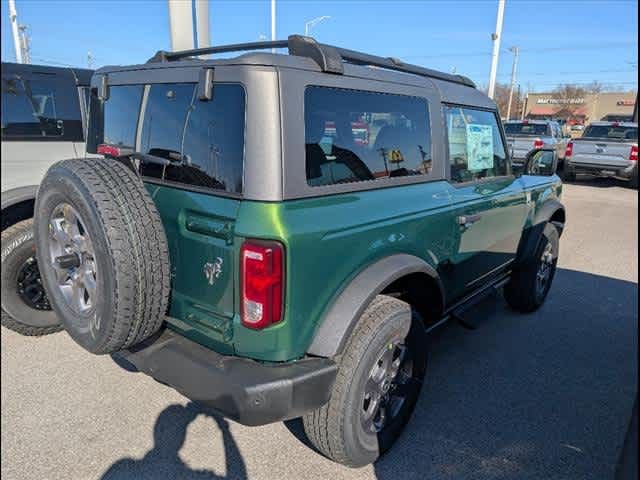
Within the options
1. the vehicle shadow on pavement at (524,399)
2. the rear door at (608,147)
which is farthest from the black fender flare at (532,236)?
the rear door at (608,147)

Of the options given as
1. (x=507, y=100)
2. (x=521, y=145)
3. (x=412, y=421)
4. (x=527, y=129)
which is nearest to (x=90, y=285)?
(x=412, y=421)

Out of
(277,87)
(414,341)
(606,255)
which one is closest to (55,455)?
(414,341)

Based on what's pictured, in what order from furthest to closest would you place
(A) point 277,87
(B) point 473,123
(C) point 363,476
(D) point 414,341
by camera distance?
(B) point 473,123 → (D) point 414,341 → (C) point 363,476 → (A) point 277,87

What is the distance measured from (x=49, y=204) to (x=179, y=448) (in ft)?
4.84

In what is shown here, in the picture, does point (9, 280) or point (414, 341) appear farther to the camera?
point (9, 280)

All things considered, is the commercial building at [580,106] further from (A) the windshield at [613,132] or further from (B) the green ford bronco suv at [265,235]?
(B) the green ford bronco suv at [265,235]

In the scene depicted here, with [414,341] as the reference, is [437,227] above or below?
above

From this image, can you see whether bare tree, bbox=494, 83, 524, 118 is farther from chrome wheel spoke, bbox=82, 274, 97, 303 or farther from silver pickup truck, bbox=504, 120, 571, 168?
chrome wheel spoke, bbox=82, 274, 97, 303

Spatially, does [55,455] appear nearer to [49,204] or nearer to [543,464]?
[49,204]

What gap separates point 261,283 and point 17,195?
2.66 m

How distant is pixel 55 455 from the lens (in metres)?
2.46

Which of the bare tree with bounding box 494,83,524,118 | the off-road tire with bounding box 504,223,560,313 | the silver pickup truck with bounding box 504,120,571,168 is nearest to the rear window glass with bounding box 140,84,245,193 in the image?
the off-road tire with bounding box 504,223,560,313

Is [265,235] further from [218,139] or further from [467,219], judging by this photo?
[467,219]

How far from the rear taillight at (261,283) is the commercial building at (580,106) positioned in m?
63.2
